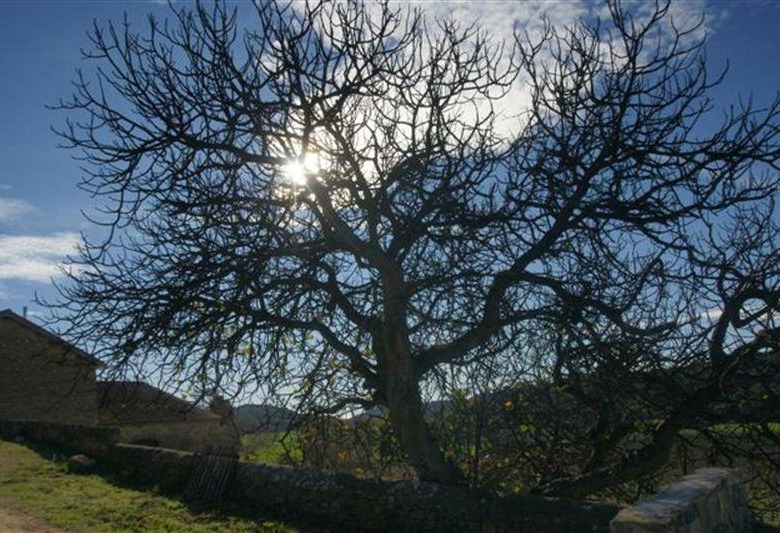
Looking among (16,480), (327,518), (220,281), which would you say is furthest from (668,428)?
(16,480)

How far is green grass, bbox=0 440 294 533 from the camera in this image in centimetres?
1062

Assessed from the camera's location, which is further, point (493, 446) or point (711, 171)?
point (493, 446)

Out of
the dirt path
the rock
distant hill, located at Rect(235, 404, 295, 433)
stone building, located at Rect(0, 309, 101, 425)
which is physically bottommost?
the dirt path

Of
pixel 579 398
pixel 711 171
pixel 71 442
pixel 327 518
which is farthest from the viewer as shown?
pixel 71 442

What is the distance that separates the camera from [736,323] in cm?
853

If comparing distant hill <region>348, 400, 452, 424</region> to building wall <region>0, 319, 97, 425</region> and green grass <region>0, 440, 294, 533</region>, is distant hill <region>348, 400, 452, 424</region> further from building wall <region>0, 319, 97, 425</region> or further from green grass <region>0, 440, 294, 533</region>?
building wall <region>0, 319, 97, 425</region>

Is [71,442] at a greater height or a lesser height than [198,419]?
lesser

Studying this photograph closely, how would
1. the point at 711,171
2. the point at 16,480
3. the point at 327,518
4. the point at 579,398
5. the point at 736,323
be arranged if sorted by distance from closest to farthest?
the point at 711,171
the point at 736,323
the point at 579,398
the point at 327,518
the point at 16,480

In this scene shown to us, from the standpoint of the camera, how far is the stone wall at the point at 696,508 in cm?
445

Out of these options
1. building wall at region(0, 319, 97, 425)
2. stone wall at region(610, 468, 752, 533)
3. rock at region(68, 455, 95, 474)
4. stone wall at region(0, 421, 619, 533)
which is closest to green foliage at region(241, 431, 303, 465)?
stone wall at region(0, 421, 619, 533)

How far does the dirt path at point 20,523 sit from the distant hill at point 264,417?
302cm

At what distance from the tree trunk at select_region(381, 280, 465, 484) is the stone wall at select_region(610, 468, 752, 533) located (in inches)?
146

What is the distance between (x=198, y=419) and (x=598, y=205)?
35.1 meters

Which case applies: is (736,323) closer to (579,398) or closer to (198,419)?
(579,398)
